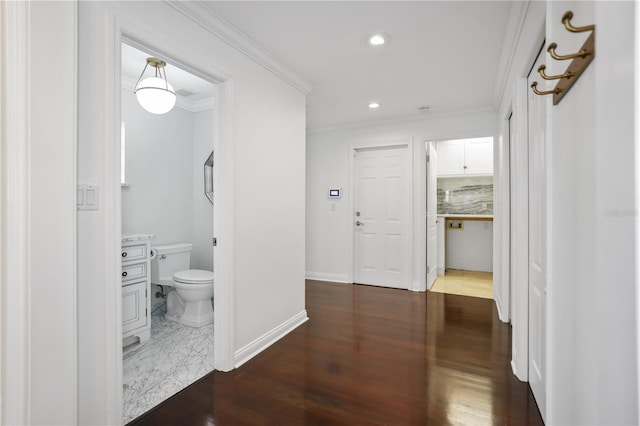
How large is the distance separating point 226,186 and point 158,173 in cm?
182

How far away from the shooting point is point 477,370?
2.19 metres

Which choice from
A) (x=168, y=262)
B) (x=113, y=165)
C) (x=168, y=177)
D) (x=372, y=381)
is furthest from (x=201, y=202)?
(x=372, y=381)

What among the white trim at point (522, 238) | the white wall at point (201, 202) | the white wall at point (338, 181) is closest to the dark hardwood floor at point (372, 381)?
the white trim at point (522, 238)

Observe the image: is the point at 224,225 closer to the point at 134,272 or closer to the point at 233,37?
the point at 134,272

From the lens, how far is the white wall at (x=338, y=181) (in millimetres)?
4203

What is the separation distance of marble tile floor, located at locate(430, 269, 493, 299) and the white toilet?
9.89ft

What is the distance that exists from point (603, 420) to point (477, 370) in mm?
1771

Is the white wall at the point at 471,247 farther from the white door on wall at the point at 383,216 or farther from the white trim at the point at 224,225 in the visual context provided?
the white trim at the point at 224,225

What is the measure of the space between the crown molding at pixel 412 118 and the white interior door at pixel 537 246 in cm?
207

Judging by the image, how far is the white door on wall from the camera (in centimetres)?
435

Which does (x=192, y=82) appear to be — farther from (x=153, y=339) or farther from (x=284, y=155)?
(x=153, y=339)

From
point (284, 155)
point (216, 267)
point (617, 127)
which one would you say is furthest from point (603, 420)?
point (284, 155)

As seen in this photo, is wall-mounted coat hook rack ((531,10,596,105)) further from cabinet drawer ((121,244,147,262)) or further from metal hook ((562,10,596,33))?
cabinet drawer ((121,244,147,262))

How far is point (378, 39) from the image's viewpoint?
228cm
